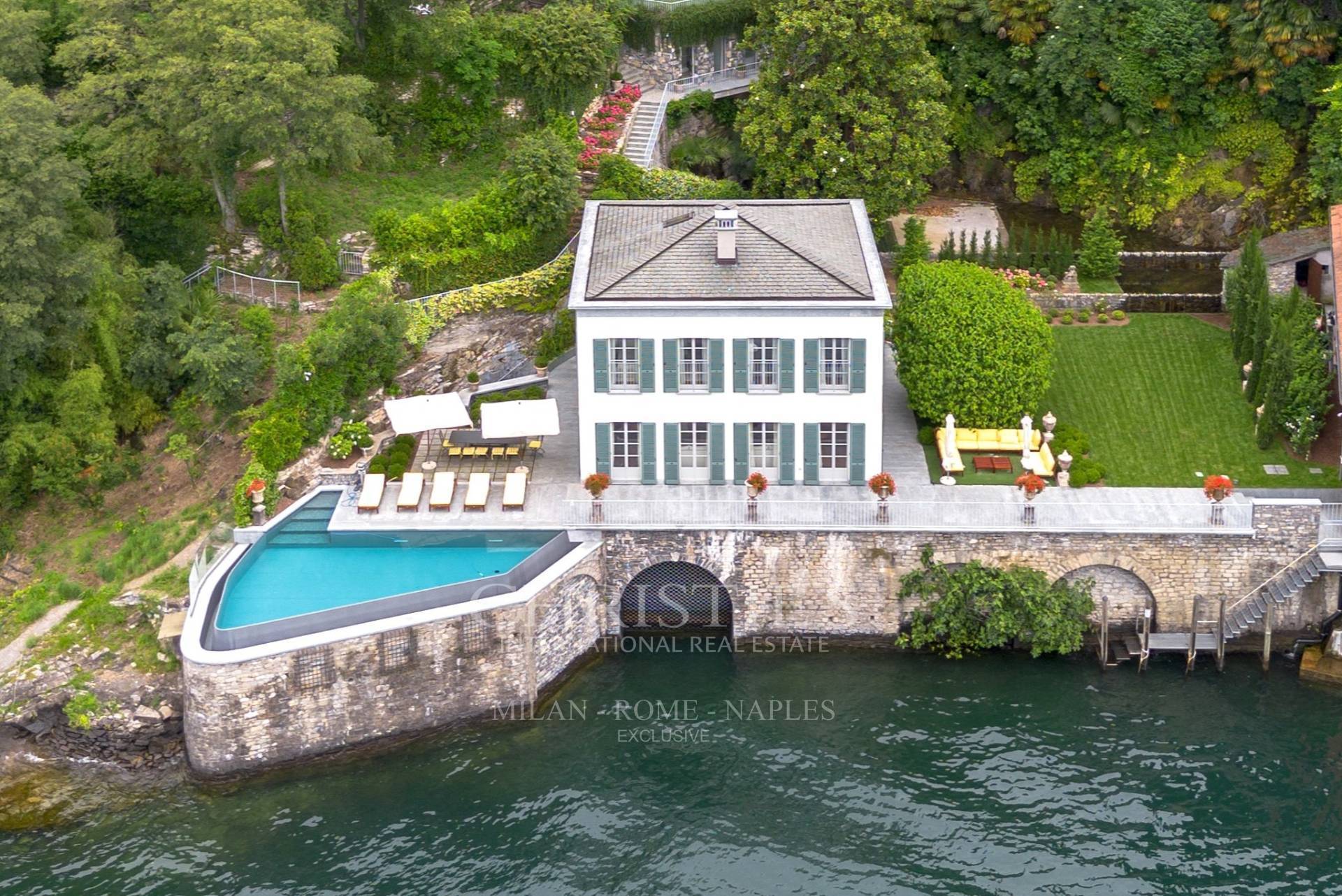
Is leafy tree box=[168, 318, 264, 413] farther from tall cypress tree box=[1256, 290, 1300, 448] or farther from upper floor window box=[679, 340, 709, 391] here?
tall cypress tree box=[1256, 290, 1300, 448]

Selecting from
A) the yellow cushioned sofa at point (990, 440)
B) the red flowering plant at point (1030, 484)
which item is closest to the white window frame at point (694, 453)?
the yellow cushioned sofa at point (990, 440)

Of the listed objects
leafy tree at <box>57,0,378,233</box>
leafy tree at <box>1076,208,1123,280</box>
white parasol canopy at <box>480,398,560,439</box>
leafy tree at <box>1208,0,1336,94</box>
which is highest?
leafy tree at <box>1208,0,1336,94</box>

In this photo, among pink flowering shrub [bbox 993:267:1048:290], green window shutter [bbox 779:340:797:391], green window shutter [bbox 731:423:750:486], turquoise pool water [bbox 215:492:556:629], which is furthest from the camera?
pink flowering shrub [bbox 993:267:1048:290]

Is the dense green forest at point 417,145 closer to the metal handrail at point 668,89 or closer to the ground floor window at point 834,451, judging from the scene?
the metal handrail at point 668,89

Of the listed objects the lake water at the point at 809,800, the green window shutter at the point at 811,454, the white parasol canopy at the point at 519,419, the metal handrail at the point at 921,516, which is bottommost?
the lake water at the point at 809,800

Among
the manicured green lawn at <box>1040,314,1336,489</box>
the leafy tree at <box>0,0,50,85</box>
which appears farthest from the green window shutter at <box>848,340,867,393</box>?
the leafy tree at <box>0,0,50,85</box>

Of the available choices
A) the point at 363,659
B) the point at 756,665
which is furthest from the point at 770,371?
the point at 363,659

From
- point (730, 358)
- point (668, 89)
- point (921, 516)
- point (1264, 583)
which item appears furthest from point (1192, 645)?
point (668, 89)
